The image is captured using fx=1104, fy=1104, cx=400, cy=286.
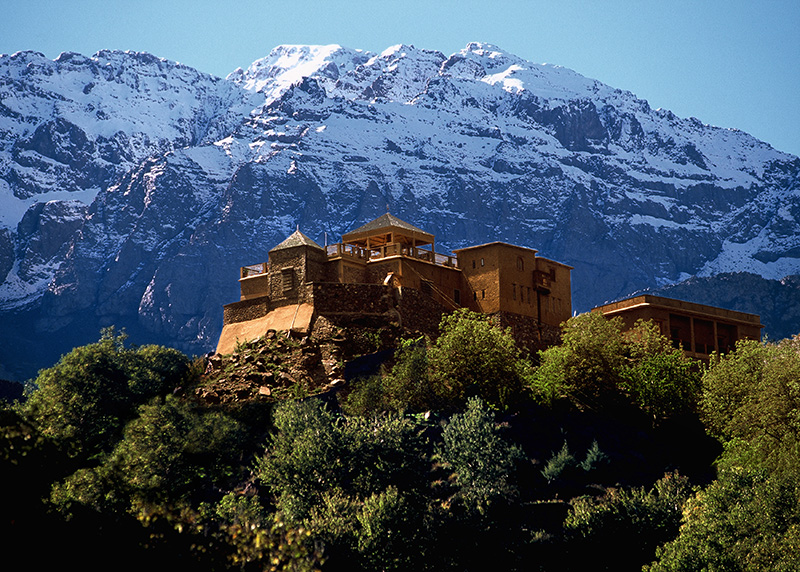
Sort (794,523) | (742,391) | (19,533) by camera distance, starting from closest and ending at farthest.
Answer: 1. (19,533)
2. (794,523)
3. (742,391)

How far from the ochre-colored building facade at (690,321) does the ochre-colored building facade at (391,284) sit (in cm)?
552

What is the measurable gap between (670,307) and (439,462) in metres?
29.5

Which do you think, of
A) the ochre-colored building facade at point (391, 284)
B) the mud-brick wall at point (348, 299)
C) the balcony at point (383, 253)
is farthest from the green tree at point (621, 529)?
the balcony at point (383, 253)

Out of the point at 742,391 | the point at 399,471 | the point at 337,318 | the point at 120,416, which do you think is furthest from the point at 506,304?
the point at 120,416

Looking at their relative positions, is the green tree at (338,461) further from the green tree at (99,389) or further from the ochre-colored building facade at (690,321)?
the ochre-colored building facade at (690,321)

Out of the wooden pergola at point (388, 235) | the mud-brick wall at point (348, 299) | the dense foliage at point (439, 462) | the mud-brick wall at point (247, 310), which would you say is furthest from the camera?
the wooden pergola at point (388, 235)

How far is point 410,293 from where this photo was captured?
273 feet

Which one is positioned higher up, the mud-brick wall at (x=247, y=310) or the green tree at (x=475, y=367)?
the mud-brick wall at (x=247, y=310)

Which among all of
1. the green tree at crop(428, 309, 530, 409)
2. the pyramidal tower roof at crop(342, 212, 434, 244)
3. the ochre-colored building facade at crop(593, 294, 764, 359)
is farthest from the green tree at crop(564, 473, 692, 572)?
the pyramidal tower roof at crop(342, 212, 434, 244)

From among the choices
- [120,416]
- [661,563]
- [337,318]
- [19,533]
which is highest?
[337,318]

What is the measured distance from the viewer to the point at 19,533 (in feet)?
136

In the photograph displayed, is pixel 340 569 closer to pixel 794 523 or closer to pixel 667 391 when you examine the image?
pixel 794 523

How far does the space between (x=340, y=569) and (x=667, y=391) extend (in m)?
30.4

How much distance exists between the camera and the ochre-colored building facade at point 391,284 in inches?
3214
